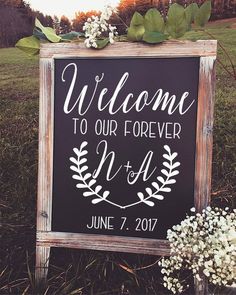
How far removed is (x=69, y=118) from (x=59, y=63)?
23cm

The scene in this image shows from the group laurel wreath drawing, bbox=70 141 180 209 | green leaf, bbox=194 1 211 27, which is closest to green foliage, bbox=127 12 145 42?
green leaf, bbox=194 1 211 27

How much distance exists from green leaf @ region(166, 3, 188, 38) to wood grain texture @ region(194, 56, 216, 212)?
0.15m

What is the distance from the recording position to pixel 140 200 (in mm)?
1857

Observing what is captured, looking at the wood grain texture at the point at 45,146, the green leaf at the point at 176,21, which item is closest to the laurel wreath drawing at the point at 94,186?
the wood grain texture at the point at 45,146

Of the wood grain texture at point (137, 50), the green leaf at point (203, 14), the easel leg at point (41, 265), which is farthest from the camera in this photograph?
the easel leg at point (41, 265)

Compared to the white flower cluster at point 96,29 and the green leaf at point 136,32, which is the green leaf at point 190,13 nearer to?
the green leaf at point 136,32

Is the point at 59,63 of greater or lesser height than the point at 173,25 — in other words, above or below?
below

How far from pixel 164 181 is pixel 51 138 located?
0.51 metres

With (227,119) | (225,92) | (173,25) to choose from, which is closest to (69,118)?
(173,25)

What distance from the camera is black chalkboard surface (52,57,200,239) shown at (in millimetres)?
1789

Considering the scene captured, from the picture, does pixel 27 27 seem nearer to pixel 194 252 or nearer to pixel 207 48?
pixel 207 48

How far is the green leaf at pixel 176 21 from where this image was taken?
175 centimetres

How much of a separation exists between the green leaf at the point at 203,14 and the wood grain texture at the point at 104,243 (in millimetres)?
927

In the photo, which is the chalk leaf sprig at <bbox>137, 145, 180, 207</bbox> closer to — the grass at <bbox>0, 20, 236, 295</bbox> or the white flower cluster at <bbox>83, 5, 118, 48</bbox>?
the grass at <bbox>0, 20, 236, 295</bbox>
